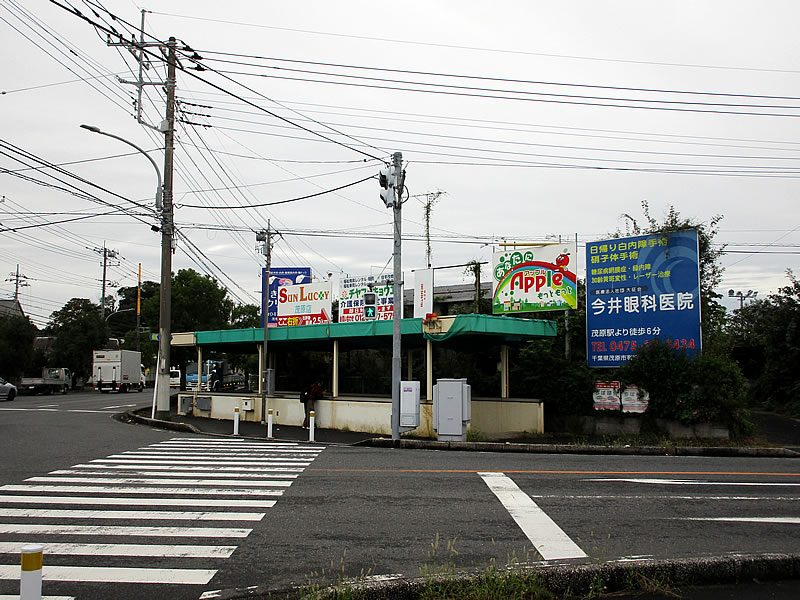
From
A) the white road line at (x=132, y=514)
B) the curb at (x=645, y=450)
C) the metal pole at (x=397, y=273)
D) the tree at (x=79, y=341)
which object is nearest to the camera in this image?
the white road line at (x=132, y=514)

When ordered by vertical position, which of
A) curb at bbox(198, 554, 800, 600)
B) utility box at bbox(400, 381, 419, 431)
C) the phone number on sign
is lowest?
curb at bbox(198, 554, 800, 600)

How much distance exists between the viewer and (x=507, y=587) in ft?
16.5

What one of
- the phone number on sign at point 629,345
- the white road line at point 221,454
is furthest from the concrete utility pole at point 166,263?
the phone number on sign at point 629,345

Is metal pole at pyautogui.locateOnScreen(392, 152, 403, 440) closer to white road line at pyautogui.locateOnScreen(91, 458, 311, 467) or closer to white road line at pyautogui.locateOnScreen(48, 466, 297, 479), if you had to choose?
white road line at pyautogui.locateOnScreen(91, 458, 311, 467)

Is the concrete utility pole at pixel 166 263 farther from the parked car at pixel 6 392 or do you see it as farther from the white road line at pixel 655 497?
the parked car at pixel 6 392

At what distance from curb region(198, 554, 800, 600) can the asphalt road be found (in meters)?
0.41

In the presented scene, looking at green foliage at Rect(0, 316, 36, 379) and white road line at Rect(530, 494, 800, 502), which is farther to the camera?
green foliage at Rect(0, 316, 36, 379)

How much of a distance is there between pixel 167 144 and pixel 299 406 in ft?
34.9

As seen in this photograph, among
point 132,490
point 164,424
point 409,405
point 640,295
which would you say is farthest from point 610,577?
point 164,424

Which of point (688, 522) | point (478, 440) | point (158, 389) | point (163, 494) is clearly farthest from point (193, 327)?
point (688, 522)

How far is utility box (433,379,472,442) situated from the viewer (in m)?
17.4

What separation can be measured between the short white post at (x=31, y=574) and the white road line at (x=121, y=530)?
3676 millimetres

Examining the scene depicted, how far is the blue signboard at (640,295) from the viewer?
62.5 feet

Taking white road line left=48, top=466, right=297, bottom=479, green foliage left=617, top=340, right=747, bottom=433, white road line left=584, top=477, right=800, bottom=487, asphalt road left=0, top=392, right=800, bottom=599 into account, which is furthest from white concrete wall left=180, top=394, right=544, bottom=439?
white road line left=48, top=466, right=297, bottom=479
